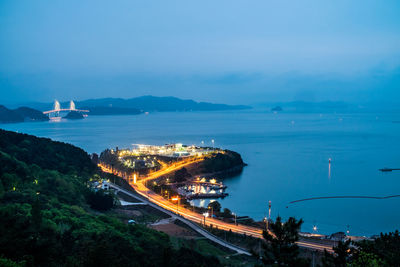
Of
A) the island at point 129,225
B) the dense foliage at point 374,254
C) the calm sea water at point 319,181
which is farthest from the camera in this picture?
the calm sea water at point 319,181

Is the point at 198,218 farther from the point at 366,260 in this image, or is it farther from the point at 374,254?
the point at 366,260

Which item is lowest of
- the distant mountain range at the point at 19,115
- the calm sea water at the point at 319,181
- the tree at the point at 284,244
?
the calm sea water at the point at 319,181

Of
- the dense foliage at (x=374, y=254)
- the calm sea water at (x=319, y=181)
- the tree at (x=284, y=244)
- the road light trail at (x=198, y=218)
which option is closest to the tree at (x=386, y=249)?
the dense foliage at (x=374, y=254)

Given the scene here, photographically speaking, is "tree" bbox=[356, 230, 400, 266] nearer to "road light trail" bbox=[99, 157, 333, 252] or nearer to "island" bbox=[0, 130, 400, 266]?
"island" bbox=[0, 130, 400, 266]

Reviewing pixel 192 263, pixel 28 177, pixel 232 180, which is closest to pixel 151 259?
pixel 192 263

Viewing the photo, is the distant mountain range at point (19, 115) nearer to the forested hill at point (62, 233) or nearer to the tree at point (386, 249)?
the forested hill at point (62, 233)

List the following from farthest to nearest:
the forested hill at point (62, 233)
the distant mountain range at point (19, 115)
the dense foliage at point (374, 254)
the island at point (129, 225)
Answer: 1. the distant mountain range at point (19, 115)
2. the island at point (129, 225)
3. the dense foliage at point (374, 254)
4. the forested hill at point (62, 233)

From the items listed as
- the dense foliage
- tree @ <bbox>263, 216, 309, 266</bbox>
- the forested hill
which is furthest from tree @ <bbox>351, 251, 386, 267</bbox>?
the forested hill
